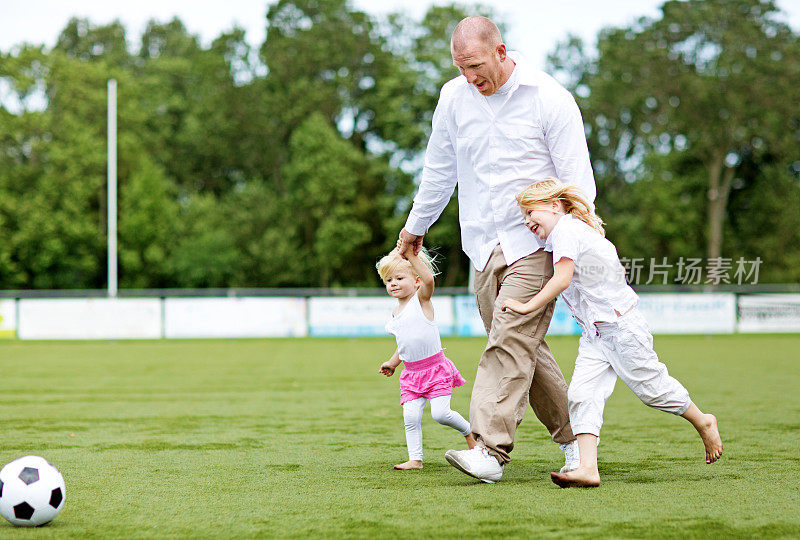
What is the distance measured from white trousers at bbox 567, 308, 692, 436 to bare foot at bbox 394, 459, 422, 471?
98 centimetres

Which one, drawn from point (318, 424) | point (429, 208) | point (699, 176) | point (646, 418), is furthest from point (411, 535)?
point (699, 176)

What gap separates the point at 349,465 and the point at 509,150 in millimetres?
1887

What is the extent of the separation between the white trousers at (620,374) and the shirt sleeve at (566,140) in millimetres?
600

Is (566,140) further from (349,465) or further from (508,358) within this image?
(349,465)

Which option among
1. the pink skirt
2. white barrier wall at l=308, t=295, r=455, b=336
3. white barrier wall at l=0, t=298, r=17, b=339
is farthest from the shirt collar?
white barrier wall at l=0, t=298, r=17, b=339

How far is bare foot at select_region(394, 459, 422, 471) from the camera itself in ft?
16.0

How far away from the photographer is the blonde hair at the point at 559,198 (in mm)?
4219

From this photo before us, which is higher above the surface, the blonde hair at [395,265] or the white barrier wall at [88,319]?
the blonde hair at [395,265]

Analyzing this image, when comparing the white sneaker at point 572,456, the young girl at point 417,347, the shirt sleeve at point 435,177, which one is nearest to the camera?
the white sneaker at point 572,456

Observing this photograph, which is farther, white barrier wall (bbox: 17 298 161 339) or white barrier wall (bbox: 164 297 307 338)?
white barrier wall (bbox: 164 297 307 338)

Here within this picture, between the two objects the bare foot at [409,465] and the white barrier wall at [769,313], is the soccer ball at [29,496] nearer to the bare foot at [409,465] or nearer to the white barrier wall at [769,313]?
the bare foot at [409,465]

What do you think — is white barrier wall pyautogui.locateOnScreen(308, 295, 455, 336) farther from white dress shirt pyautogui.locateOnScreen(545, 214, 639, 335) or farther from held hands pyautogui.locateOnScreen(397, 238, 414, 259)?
white dress shirt pyautogui.locateOnScreen(545, 214, 639, 335)

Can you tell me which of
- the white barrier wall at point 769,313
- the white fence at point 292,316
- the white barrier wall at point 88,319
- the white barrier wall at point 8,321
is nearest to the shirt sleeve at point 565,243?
the white fence at point 292,316

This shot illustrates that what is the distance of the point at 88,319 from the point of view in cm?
2145
